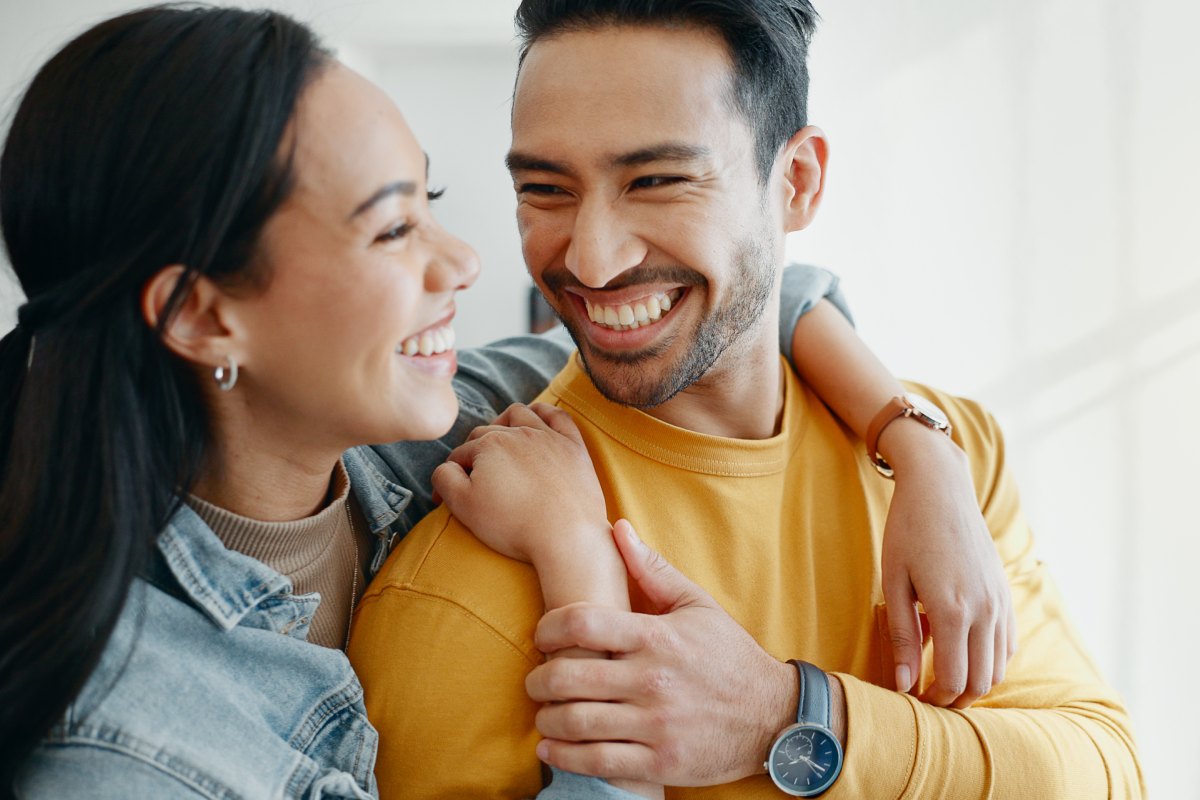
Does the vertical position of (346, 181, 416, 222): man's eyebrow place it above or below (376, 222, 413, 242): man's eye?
above

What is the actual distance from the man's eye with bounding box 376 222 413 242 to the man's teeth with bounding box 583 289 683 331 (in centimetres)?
29

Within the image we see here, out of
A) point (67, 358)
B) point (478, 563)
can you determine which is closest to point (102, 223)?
point (67, 358)

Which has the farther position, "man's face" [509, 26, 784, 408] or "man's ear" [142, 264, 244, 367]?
"man's face" [509, 26, 784, 408]

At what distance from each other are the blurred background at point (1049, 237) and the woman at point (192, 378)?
2.10 metres

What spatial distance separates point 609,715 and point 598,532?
0.21m

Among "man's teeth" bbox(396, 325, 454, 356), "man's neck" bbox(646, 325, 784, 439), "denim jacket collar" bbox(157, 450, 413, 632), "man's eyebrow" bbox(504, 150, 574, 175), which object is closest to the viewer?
"denim jacket collar" bbox(157, 450, 413, 632)

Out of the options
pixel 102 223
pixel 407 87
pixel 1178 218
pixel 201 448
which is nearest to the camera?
pixel 102 223

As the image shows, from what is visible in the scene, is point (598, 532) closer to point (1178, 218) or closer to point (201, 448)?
point (201, 448)

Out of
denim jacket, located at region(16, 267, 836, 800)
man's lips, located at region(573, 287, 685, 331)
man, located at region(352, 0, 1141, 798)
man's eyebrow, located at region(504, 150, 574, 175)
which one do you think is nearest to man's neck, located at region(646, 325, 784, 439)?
man, located at region(352, 0, 1141, 798)

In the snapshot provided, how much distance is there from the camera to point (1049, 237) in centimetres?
334

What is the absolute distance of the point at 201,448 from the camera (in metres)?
1.10

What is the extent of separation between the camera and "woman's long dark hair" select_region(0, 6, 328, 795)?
960 millimetres

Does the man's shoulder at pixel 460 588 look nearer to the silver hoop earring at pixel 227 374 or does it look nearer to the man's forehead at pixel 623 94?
the silver hoop earring at pixel 227 374

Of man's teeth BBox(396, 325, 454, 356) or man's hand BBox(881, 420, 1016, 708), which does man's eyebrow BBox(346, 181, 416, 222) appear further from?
man's hand BBox(881, 420, 1016, 708)
